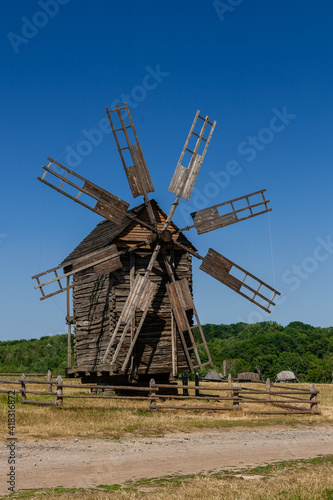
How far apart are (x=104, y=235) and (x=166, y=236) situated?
3.59 m

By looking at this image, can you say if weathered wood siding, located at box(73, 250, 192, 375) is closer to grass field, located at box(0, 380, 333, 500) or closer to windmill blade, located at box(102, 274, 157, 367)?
windmill blade, located at box(102, 274, 157, 367)

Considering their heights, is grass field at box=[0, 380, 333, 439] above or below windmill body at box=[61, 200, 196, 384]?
below

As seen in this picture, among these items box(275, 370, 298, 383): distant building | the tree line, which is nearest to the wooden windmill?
box(275, 370, 298, 383): distant building

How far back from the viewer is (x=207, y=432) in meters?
15.9

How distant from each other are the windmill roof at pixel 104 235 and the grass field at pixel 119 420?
533 cm

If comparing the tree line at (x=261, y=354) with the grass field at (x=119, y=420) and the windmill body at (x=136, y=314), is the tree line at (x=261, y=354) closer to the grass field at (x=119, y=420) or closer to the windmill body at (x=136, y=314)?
the windmill body at (x=136, y=314)

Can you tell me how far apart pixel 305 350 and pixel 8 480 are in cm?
8728

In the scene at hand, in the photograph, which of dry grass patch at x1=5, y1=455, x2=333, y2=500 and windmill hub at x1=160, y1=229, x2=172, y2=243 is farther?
windmill hub at x1=160, y1=229, x2=172, y2=243

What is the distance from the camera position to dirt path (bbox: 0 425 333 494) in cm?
1002

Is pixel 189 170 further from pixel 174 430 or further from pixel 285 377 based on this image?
pixel 285 377

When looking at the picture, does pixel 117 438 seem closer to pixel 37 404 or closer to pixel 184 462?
pixel 184 462

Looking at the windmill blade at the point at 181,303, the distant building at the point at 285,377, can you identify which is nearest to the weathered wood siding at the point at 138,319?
the windmill blade at the point at 181,303

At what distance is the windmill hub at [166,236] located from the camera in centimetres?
2202

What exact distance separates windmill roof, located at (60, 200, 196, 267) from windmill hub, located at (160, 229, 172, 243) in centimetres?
77
